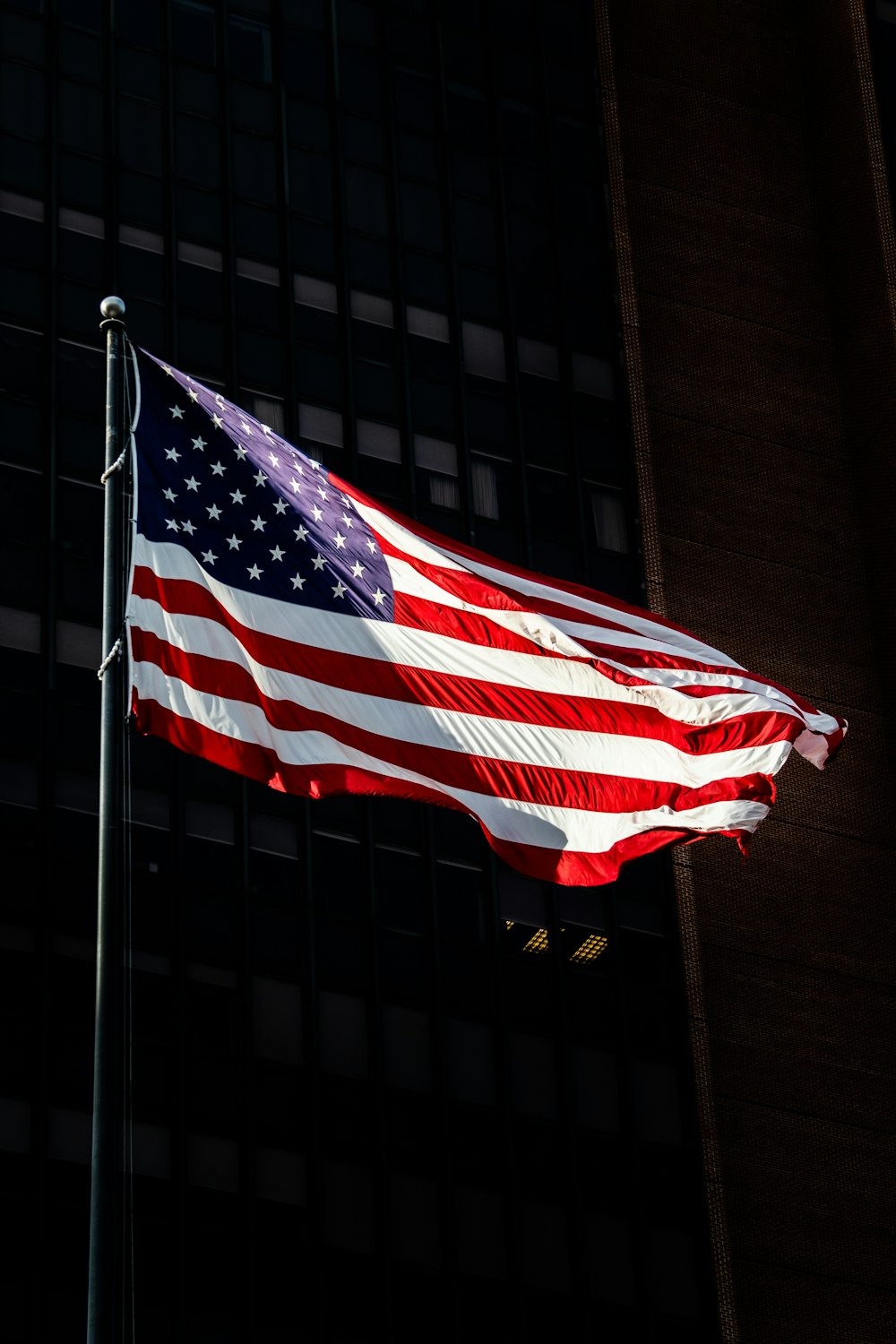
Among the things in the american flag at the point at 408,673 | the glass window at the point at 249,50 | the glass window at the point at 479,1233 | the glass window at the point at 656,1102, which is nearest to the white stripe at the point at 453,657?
the american flag at the point at 408,673

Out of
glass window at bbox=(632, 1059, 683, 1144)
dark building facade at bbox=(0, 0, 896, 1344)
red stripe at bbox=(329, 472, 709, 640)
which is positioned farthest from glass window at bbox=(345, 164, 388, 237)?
red stripe at bbox=(329, 472, 709, 640)

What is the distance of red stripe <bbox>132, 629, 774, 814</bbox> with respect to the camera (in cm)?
1702

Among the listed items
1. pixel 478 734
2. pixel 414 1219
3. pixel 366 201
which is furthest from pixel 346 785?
pixel 366 201

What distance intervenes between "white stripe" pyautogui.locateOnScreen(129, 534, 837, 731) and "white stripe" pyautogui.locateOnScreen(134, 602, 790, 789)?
328 mm

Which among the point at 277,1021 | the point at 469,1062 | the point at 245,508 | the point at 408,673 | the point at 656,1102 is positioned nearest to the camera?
the point at 245,508

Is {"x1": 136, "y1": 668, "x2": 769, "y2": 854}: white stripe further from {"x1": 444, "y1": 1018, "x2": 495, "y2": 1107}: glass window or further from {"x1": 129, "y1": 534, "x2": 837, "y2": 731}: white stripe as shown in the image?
{"x1": 444, "y1": 1018, "x2": 495, "y2": 1107}: glass window

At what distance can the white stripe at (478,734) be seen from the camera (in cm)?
1730

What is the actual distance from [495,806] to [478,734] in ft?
2.10

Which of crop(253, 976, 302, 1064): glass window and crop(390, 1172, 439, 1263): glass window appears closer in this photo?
crop(390, 1172, 439, 1263): glass window

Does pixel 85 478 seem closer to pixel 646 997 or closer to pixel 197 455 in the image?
pixel 646 997

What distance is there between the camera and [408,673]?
18625mm

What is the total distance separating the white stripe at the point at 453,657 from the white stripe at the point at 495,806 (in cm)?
85

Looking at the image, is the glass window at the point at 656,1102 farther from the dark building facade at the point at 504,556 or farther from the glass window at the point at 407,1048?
the glass window at the point at 407,1048

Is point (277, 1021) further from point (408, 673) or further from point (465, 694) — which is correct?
point (408, 673)
